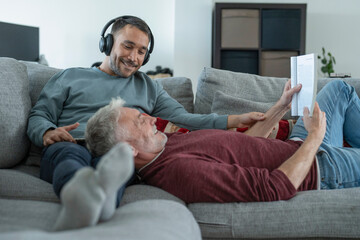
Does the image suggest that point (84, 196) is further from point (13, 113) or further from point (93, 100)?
point (93, 100)

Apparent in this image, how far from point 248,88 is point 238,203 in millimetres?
987

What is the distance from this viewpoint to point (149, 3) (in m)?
4.38

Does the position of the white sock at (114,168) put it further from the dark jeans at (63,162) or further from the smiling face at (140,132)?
the smiling face at (140,132)

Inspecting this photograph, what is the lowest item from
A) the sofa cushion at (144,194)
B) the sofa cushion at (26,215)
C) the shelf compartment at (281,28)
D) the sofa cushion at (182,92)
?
the sofa cushion at (144,194)

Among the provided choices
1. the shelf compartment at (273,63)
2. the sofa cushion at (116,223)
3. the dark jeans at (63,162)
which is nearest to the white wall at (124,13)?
the shelf compartment at (273,63)

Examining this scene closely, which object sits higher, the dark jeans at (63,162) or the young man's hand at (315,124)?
the young man's hand at (315,124)

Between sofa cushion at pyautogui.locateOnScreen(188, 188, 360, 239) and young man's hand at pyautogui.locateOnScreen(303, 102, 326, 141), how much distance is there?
0.28 meters

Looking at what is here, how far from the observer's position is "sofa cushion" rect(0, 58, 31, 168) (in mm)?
1555

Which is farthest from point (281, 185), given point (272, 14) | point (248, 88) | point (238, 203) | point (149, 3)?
point (149, 3)

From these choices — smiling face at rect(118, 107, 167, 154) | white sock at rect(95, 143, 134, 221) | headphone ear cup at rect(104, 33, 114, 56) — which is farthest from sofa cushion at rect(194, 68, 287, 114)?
white sock at rect(95, 143, 134, 221)

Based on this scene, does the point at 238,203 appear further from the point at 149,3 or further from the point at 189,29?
the point at 149,3

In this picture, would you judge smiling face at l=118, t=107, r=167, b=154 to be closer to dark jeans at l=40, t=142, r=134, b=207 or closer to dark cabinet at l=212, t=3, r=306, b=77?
dark jeans at l=40, t=142, r=134, b=207

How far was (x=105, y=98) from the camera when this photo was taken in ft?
6.01

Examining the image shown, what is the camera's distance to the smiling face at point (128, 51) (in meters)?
1.91
